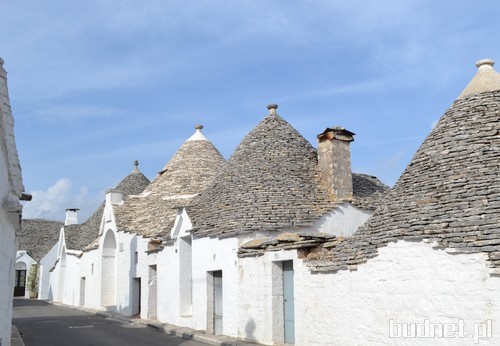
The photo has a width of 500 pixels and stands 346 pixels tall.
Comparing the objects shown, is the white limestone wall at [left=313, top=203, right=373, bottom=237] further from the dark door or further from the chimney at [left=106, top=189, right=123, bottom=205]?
the dark door

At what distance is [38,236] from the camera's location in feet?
170

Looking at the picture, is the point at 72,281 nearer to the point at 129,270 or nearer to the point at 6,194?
the point at 129,270

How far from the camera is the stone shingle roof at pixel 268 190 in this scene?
639 inches

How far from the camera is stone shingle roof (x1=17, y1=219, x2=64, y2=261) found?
163 ft

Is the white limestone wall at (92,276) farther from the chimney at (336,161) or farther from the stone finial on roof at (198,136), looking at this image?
the chimney at (336,161)

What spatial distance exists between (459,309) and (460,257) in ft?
2.72

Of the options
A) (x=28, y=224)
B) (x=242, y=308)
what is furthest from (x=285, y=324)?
(x=28, y=224)

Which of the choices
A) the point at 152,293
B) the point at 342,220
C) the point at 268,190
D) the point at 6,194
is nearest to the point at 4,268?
the point at 6,194

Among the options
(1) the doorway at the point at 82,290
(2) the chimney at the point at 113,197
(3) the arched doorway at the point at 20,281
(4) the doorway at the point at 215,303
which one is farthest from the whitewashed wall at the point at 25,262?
(4) the doorway at the point at 215,303

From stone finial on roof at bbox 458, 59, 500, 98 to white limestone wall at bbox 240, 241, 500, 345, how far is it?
409cm

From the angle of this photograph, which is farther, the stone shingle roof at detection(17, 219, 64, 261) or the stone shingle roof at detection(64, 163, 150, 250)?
the stone shingle roof at detection(17, 219, 64, 261)

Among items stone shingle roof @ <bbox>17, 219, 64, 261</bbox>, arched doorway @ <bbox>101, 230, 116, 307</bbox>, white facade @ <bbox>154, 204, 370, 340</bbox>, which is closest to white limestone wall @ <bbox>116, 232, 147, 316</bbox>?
arched doorway @ <bbox>101, 230, 116, 307</bbox>

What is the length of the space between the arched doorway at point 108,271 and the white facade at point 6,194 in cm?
2038

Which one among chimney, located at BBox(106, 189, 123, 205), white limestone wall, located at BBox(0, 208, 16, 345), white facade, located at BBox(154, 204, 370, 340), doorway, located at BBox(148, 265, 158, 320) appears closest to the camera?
white limestone wall, located at BBox(0, 208, 16, 345)
